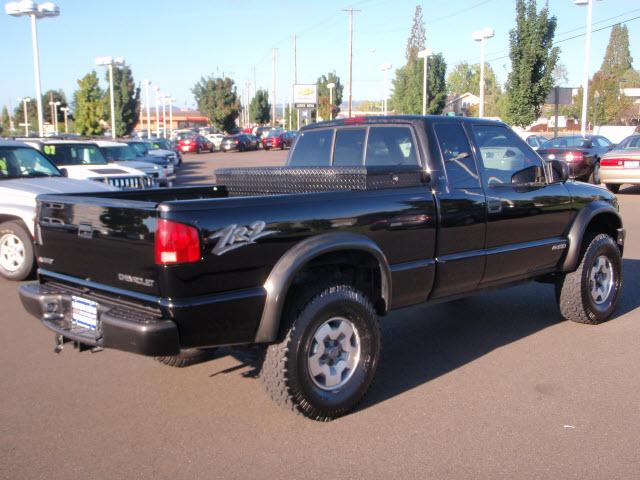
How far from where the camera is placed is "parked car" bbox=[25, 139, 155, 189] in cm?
1269

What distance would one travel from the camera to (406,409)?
445 cm

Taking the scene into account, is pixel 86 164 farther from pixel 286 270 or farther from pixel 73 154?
pixel 286 270

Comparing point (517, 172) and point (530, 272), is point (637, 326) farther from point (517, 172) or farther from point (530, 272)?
point (517, 172)

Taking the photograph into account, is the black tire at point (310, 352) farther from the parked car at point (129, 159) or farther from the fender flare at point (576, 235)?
the parked car at point (129, 159)

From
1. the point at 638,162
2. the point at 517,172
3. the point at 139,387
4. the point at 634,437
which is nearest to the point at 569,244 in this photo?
the point at 517,172

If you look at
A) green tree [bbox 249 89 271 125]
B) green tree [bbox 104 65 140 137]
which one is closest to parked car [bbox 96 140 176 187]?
green tree [bbox 104 65 140 137]

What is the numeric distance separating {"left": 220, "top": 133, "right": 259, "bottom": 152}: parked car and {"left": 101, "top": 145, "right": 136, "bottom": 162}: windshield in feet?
104

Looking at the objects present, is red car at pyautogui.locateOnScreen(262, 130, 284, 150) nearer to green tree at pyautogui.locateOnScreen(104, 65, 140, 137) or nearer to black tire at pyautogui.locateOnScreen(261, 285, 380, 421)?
green tree at pyautogui.locateOnScreen(104, 65, 140, 137)

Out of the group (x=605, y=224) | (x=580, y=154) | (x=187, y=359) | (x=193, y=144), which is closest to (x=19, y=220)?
(x=187, y=359)

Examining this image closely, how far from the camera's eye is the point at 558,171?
19.5 ft

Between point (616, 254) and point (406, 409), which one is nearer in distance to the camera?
point (406, 409)

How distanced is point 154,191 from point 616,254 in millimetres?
4396

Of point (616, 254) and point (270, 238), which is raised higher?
point (270, 238)

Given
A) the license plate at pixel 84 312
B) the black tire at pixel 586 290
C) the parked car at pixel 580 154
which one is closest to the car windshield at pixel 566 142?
the parked car at pixel 580 154
